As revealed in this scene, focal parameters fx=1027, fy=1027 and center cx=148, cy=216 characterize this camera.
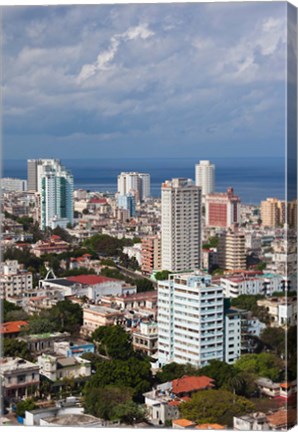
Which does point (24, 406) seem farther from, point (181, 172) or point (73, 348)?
point (181, 172)

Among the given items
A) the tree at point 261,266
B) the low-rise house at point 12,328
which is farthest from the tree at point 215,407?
the low-rise house at point 12,328

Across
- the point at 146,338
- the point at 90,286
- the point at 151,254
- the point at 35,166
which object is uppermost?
the point at 35,166

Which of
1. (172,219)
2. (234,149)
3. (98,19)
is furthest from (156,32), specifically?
(172,219)

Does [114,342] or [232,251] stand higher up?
[232,251]

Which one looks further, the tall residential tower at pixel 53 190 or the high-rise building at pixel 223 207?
the tall residential tower at pixel 53 190

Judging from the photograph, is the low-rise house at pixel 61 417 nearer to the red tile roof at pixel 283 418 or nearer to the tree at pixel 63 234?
the red tile roof at pixel 283 418

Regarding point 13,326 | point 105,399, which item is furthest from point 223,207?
point 13,326

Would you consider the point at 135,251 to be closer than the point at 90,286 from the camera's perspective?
Yes
